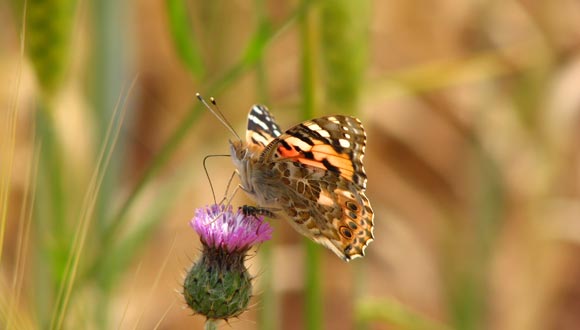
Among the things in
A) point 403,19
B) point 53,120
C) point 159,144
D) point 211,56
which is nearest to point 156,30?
point 159,144

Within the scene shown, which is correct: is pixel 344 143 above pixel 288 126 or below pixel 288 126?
below

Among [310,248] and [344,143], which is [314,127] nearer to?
[344,143]

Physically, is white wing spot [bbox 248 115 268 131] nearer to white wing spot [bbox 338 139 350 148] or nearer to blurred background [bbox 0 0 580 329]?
blurred background [bbox 0 0 580 329]

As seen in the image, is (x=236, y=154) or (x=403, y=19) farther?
(x=403, y=19)

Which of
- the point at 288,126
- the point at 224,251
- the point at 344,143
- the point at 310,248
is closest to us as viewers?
the point at 224,251

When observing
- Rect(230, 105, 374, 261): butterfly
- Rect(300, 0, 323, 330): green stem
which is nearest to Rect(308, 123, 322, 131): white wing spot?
Rect(230, 105, 374, 261): butterfly

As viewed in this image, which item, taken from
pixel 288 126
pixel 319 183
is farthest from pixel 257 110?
pixel 288 126

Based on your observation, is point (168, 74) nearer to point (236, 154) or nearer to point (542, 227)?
point (542, 227)
